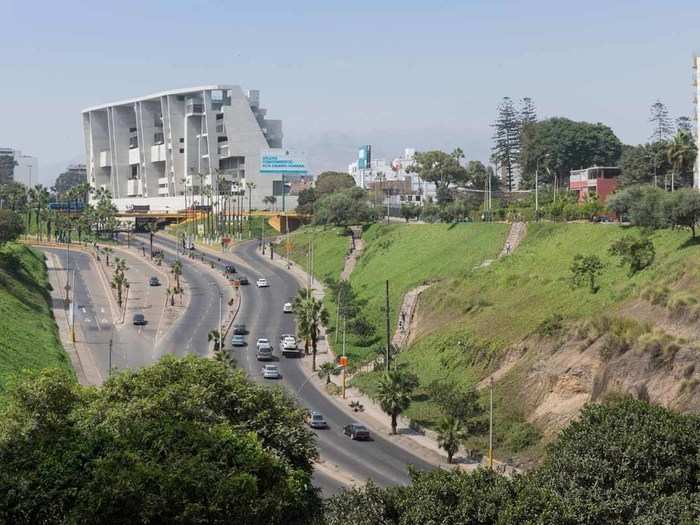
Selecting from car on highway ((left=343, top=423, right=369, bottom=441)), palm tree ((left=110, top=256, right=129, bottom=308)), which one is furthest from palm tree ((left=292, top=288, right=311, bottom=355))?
palm tree ((left=110, top=256, right=129, bottom=308))

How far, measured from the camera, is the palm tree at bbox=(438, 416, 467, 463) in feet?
198

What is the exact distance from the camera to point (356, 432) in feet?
217

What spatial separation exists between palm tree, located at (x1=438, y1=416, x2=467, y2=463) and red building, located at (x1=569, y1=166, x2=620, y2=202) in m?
83.0

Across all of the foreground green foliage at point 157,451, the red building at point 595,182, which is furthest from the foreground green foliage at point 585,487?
the red building at point 595,182

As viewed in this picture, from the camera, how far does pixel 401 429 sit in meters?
69.4

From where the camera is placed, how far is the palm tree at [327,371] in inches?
3314

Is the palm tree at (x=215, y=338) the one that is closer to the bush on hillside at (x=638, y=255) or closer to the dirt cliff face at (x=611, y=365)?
the dirt cliff face at (x=611, y=365)

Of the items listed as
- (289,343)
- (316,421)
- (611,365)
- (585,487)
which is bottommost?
(316,421)

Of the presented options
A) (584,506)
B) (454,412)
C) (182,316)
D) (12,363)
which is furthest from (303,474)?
(182,316)

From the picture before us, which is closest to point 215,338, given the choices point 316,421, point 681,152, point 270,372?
point 270,372

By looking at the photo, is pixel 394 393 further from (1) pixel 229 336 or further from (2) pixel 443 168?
(2) pixel 443 168

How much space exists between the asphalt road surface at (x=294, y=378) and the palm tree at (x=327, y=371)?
137 centimetres

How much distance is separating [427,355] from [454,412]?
18.3 meters

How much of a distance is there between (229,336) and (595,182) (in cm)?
6249
